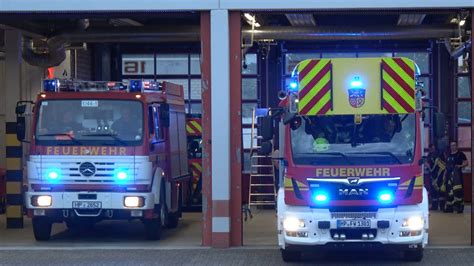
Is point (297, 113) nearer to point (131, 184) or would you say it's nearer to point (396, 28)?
point (131, 184)

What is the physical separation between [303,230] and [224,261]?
157 centimetres

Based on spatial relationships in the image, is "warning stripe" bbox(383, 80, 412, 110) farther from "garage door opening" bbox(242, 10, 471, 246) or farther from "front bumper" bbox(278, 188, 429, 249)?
"garage door opening" bbox(242, 10, 471, 246)

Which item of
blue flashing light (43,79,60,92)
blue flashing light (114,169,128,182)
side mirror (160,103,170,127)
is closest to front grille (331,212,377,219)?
blue flashing light (114,169,128,182)

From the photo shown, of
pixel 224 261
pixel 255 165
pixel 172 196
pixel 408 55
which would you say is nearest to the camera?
pixel 224 261

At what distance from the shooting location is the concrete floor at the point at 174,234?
13.7 meters

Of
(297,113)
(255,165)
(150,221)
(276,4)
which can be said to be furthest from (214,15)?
(255,165)

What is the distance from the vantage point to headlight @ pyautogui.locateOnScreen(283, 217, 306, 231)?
420 inches

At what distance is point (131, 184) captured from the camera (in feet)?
43.9

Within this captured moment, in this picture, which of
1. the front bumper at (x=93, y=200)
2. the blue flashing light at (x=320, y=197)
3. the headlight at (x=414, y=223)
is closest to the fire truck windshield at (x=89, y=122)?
the front bumper at (x=93, y=200)

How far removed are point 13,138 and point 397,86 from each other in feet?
26.7

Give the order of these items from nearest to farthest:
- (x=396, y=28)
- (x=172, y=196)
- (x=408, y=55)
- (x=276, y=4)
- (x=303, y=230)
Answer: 1. (x=303, y=230)
2. (x=276, y=4)
3. (x=172, y=196)
4. (x=396, y=28)
5. (x=408, y=55)

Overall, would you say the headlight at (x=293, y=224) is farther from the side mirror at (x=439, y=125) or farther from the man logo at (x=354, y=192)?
the side mirror at (x=439, y=125)

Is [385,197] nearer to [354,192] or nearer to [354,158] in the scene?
[354,192]

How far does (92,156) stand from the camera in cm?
1336
